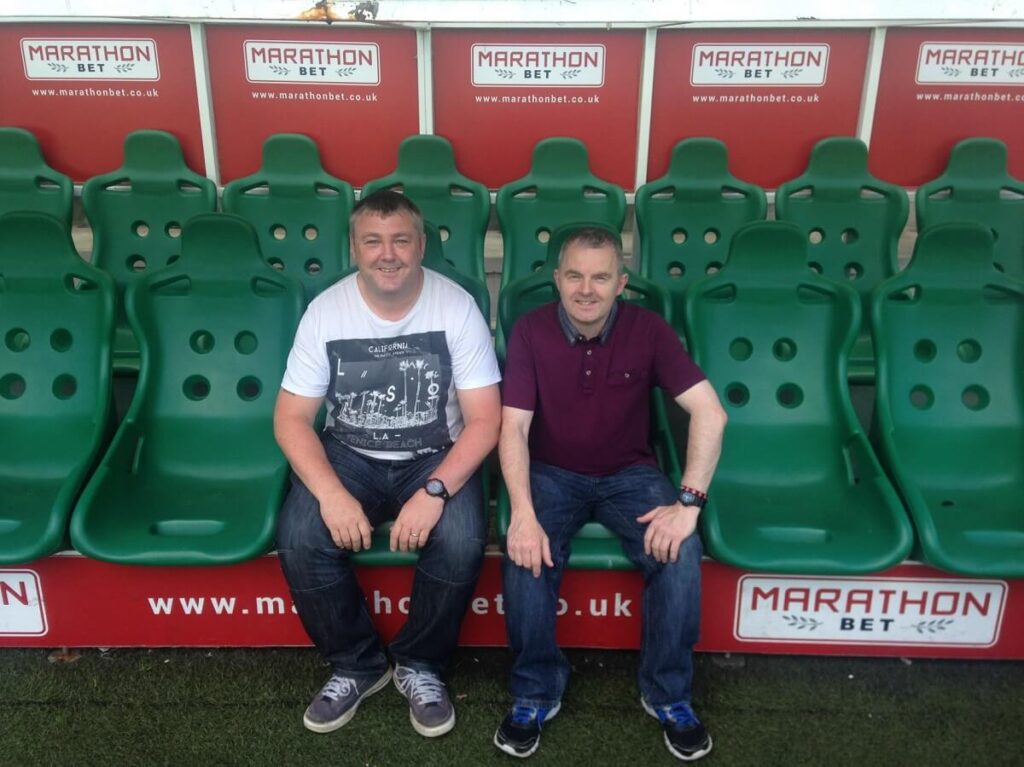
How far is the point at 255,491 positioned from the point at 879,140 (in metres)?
3.44

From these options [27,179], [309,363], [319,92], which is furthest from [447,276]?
[27,179]

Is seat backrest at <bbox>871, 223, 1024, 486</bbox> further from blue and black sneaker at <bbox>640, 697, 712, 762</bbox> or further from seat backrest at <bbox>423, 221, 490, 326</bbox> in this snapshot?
seat backrest at <bbox>423, 221, 490, 326</bbox>

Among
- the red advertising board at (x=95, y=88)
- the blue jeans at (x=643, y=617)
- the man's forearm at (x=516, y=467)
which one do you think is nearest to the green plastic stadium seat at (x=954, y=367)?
the blue jeans at (x=643, y=617)

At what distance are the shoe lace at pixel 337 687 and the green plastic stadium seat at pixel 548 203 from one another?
6.10 feet

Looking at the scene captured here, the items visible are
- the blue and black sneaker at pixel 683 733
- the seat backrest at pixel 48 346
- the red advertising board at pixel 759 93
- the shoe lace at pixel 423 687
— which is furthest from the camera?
the red advertising board at pixel 759 93

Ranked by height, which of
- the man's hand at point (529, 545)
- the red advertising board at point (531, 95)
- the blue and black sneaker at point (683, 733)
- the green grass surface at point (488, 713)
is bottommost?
the green grass surface at point (488, 713)

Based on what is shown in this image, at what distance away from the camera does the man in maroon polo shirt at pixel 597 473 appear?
1876 mm

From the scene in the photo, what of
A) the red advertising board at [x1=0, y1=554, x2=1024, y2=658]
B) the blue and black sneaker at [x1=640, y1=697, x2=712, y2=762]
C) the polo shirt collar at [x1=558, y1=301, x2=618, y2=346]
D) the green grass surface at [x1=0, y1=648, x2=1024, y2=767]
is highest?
the polo shirt collar at [x1=558, y1=301, x2=618, y2=346]

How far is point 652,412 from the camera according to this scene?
2.34 metres

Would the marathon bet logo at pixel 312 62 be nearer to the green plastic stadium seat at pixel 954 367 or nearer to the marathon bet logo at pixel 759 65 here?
the marathon bet logo at pixel 759 65

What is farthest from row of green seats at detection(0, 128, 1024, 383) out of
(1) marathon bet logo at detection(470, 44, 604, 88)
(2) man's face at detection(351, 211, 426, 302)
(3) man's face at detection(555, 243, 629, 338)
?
(3) man's face at detection(555, 243, 629, 338)

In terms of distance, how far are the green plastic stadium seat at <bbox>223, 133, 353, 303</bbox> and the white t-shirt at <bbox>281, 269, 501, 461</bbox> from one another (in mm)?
1335

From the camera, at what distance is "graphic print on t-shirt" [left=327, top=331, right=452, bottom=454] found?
2.07m

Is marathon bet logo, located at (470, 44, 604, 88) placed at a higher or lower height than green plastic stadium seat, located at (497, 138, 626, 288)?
higher
